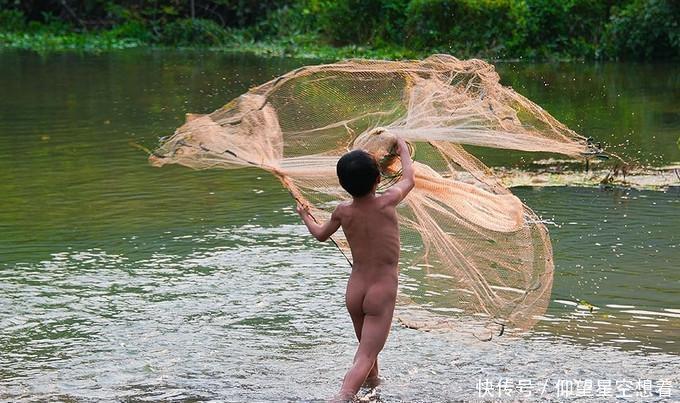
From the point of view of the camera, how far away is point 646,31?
23.6 meters

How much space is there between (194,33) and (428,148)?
80.6 feet

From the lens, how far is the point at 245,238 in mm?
8906

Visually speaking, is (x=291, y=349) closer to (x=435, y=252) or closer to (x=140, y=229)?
(x=435, y=252)

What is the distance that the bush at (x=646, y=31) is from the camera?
23.3 metres

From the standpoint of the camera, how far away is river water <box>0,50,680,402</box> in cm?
579

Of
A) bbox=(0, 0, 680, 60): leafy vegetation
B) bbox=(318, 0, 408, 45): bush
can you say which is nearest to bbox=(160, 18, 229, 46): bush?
bbox=(0, 0, 680, 60): leafy vegetation

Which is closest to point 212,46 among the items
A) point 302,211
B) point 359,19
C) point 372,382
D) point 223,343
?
point 359,19

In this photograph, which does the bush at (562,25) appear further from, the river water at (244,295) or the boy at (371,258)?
the boy at (371,258)

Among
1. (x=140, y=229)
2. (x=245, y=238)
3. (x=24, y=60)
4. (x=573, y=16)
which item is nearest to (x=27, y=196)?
(x=140, y=229)

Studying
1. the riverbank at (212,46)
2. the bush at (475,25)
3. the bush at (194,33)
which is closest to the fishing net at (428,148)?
the riverbank at (212,46)

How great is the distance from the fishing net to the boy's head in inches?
25.9

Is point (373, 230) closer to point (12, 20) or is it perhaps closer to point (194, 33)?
point (194, 33)

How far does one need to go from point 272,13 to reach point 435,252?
→ 86.9ft

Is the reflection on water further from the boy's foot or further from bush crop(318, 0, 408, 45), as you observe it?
bush crop(318, 0, 408, 45)
